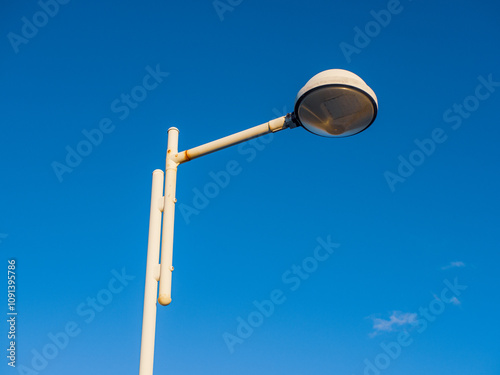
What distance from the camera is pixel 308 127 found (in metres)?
4.05

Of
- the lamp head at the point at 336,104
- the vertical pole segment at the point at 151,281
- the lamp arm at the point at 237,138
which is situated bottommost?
the vertical pole segment at the point at 151,281

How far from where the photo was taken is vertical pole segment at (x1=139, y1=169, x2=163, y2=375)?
347cm

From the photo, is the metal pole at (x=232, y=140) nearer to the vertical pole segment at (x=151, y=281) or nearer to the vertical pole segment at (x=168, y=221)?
the vertical pole segment at (x=168, y=221)

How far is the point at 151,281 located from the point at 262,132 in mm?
1561

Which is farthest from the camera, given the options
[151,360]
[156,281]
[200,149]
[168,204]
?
[200,149]

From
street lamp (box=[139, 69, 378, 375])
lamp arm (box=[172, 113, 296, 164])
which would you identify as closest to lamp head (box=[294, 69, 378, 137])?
street lamp (box=[139, 69, 378, 375])

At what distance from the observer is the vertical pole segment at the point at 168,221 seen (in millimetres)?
3608

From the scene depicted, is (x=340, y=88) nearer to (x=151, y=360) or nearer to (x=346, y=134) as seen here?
(x=346, y=134)

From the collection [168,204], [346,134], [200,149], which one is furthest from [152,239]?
[346,134]

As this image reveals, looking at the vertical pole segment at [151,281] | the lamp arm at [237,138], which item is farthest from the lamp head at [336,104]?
the vertical pole segment at [151,281]

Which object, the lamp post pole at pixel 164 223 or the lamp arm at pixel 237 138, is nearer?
the lamp post pole at pixel 164 223

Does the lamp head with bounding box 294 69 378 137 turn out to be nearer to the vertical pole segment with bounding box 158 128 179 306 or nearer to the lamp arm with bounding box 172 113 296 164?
the lamp arm with bounding box 172 113 296 164

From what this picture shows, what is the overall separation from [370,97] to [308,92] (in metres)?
0.50

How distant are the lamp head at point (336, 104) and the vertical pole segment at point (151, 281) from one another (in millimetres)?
1389
